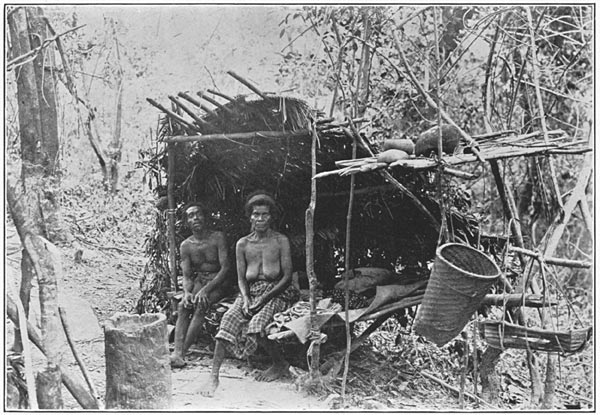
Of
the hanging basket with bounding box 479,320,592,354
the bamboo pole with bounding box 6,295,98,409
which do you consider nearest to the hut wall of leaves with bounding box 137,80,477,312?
the hanging basket with bounding box 479,320,592,354

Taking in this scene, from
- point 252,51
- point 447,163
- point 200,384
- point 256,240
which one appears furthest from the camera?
point 252,51

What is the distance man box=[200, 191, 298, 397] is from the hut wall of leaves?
44 cm

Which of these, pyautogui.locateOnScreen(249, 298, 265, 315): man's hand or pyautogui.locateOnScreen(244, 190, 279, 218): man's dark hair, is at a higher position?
pyautogui.locateOnScreen(244, 190, 279, 218): man's dark hair

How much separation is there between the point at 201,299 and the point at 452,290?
7.76 ft

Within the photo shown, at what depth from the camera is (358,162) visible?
4816 mm

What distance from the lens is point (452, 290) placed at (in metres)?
4.03

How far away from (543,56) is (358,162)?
391 centimetres

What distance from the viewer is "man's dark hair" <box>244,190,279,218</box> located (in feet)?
18.2

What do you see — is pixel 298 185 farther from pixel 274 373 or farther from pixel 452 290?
pixel 452 290

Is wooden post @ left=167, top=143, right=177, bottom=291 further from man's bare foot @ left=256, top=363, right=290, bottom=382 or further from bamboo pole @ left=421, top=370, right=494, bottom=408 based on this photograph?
bamboo pole @ left=421, top=370, right=494, bottom=408

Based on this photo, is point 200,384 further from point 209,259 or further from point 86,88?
point 86,88

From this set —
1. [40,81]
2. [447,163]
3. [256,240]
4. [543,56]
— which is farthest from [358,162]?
[543,56]

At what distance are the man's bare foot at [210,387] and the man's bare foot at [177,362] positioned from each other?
0.41 meters

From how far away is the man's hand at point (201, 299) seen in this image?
223 inches
